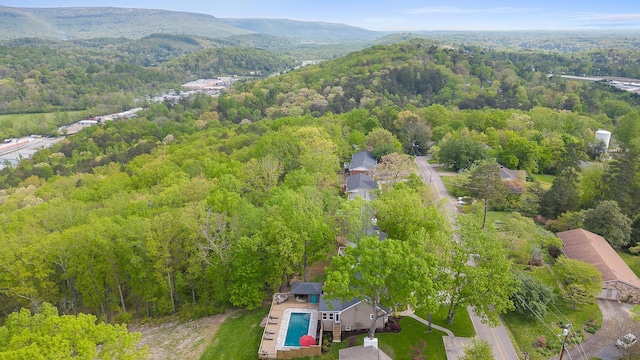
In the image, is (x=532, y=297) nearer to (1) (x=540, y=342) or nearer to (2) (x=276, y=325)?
(1) (x=540, y=342)

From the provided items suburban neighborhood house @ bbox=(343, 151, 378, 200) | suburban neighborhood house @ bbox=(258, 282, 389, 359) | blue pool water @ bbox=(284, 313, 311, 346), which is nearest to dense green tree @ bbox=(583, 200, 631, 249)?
suburban neighborhood house @ bbox=(343, 151, 378, 200)

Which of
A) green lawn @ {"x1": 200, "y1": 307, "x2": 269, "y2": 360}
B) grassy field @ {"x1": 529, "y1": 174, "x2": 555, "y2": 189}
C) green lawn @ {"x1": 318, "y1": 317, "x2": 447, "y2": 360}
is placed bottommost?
green lawn @ {"x1": 200, "y1": 307, "x2": 269, "y2": 360}

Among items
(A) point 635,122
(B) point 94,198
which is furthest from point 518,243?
(A) point 635,122

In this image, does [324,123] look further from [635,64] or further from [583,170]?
[635,64]

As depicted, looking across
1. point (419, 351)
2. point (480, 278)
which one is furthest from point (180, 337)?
point (480, 278)

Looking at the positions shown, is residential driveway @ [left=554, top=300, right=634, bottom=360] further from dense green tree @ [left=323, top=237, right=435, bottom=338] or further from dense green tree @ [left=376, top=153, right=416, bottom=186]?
dense green tree @ [left=376, top=153, right=416, bottom=186]

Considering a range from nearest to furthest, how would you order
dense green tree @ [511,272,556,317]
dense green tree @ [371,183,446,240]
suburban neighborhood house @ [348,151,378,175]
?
dense green tree @ [511,272,556,317] → dense green tree @ [371,183,446,240] → suburban neighborhood house @ [348,151,378,175]
